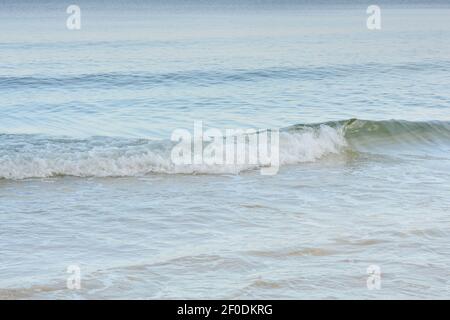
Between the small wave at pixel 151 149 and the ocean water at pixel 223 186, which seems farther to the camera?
the small wave at pixel 151 149

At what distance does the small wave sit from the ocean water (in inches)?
1.4

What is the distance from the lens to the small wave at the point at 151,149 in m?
11.3

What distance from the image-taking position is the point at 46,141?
43.0 feet

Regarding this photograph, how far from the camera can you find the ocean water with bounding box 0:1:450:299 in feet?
21.5

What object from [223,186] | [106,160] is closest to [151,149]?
[106,160]

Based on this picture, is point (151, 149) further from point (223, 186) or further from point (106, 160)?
point (223, 186)

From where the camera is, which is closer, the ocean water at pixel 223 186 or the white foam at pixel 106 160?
the ocean water at pixel 223 186

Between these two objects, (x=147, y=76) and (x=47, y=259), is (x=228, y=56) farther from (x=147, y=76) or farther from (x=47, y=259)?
(x=47, y=259)

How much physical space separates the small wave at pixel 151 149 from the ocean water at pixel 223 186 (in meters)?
0.03

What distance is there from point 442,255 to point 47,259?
3.37 meters

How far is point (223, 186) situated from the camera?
10336mm

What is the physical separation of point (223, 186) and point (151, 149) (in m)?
2.48

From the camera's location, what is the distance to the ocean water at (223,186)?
6539 mm

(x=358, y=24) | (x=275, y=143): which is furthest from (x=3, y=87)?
(x=358, y=24)
